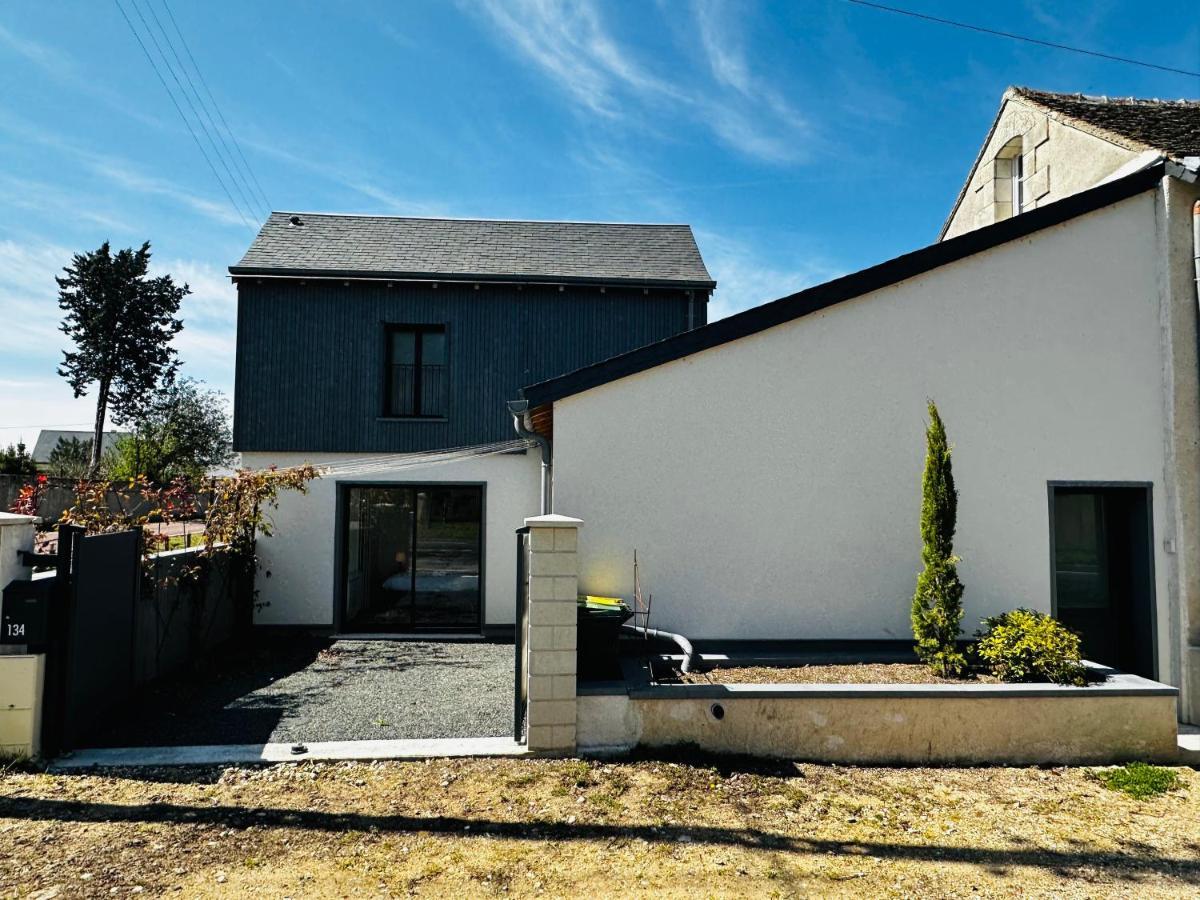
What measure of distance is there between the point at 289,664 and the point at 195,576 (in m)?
1.56

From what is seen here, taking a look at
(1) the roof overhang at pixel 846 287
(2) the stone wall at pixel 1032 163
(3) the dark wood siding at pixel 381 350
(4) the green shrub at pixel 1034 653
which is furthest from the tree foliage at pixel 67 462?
(2) the stone wall at pixel 1032 163

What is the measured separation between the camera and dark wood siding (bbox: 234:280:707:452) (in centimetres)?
1017

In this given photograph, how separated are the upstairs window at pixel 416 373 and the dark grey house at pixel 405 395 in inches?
0.9

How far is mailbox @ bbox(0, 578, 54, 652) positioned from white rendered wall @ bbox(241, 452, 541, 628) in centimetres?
471

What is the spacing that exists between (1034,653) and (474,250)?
9.87 m

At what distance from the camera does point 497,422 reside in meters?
10.4

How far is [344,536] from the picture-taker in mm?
9992

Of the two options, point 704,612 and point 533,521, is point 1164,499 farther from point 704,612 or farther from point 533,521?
point 533,521

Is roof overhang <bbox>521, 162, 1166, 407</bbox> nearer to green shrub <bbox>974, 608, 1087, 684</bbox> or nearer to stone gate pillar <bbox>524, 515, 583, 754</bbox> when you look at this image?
stone gate pillar <bbox>524, 515, 583, 754</bbox>

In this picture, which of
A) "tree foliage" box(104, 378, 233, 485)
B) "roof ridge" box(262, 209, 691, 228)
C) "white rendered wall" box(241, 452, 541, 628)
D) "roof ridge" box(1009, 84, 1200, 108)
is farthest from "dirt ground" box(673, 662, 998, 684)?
"tree foliage" box(104, 378, 233, 485)

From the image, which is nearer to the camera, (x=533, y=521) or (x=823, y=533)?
(x=533, y=521)

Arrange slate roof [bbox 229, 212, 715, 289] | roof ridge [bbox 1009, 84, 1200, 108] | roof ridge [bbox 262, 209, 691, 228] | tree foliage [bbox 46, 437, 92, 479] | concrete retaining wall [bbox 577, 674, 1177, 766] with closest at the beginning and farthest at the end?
1. concrete retaining wall [bbox 577, 674, 1177, 766]
2. roof ridge [bbox 1009, 84, 1200, 108]
3. slate roof [bbox 229, 212, 715, 289]
4. roof ridge [bbox 262, 209, 691, 228]
5. tree foliage [bbox 46, 437, 92, 479]

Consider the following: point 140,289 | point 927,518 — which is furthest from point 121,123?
point 140,289

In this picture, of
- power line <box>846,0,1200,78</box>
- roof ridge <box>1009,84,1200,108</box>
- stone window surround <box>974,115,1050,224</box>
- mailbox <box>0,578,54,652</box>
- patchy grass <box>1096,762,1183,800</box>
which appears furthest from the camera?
roof ridge <box>1009,84,1200,108</box>
